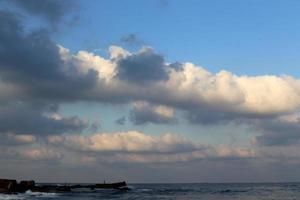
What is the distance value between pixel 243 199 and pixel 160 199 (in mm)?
13388

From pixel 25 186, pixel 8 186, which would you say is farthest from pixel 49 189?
pixel 8 186

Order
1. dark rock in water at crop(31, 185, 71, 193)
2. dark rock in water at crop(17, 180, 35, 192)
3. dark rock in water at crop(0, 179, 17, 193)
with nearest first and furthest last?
dark rock in water at crop(0, 179, 17, 193)
dark rock in water at crop(17, 180, 35, 192)
dark rock in water at crop(31, 185, 71, 193)

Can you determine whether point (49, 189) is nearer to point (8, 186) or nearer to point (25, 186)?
point (25, 186)

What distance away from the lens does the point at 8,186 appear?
83.8 metres

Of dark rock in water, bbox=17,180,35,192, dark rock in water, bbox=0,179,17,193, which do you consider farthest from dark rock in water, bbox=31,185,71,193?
dark rock in water, bbox=0,179,17,193

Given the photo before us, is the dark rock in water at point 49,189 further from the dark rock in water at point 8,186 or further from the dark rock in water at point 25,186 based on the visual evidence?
the dark rock in water at point 8,186

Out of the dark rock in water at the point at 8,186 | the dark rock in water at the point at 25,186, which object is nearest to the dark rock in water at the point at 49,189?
the dark rock in water at the point at 25,186

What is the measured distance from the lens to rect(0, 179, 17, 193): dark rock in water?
82.5 m

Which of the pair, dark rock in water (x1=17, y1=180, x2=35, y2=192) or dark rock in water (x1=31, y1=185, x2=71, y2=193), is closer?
dark rock in water (x1=17, y1=180, x2=35, y2=192)

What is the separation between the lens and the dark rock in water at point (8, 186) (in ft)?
271

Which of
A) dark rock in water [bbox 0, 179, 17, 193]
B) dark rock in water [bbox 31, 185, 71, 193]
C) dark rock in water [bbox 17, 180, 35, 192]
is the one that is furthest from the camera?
dark rock in water [bbox 31, 185, 71, 193]

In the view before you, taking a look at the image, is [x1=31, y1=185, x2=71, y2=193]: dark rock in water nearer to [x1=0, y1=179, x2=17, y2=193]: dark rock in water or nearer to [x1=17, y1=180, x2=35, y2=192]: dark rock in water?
[x1=17, y1=180, x2=35, y2=192]: dark rock in water

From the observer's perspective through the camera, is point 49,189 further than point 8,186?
Yes

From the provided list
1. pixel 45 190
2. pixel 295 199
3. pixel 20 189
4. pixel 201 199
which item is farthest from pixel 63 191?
pixel 295 199
